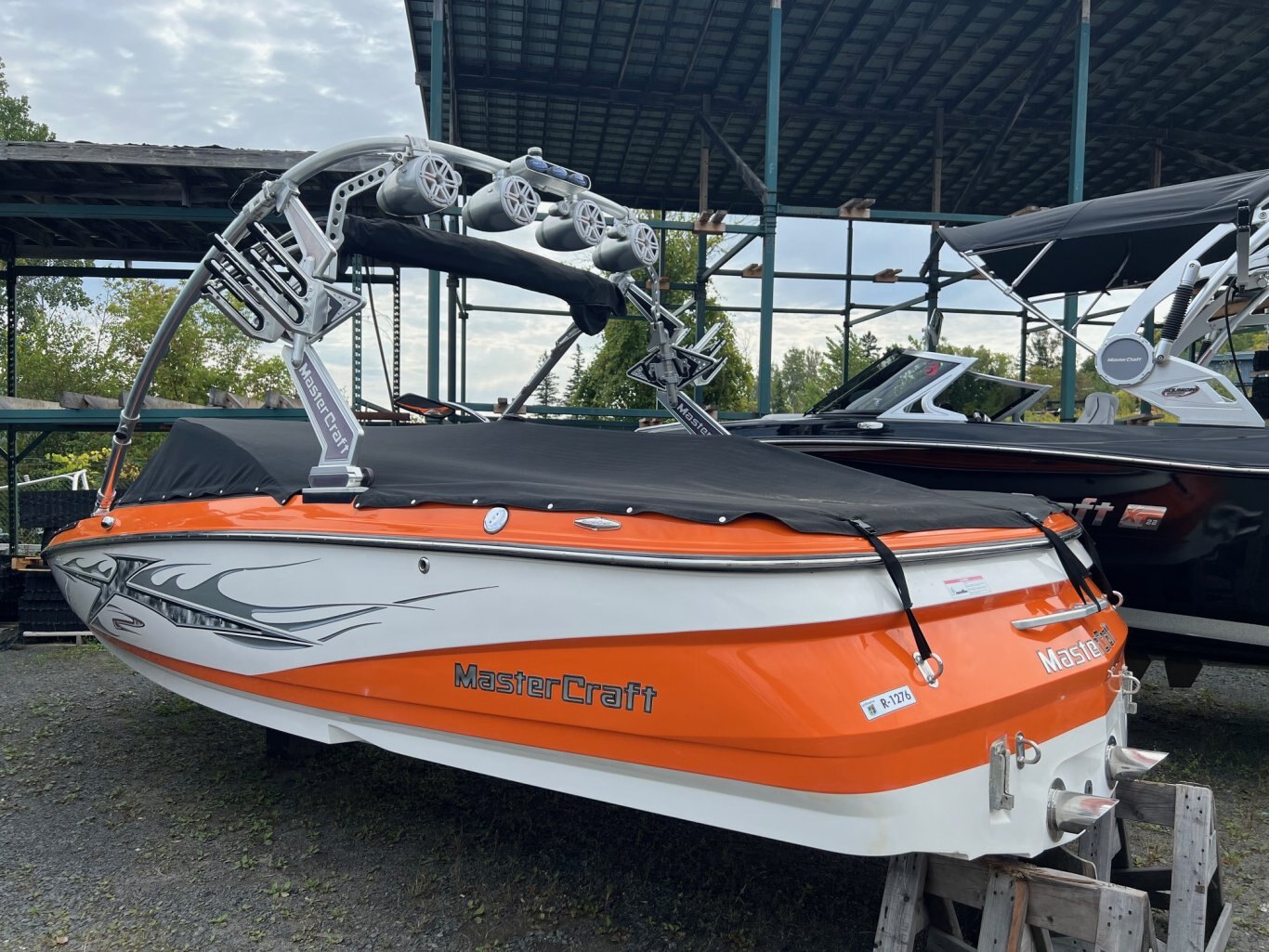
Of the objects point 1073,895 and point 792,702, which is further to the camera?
point 1073,895

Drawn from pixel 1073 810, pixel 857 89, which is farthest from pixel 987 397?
pixel 857 89

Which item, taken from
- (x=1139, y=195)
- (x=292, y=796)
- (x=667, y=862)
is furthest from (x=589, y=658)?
(x=1139, y=195)

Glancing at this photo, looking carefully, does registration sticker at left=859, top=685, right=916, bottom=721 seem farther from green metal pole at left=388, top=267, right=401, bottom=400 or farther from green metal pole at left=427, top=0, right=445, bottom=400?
green metal pole at left=427, top=0, right=445, bottom=400

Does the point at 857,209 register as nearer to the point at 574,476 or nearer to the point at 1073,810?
the point at 574,476

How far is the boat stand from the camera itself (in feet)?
5.98

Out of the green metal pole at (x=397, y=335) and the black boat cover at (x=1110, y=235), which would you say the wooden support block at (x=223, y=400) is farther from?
the black boat cover at (x=1110, y=235)

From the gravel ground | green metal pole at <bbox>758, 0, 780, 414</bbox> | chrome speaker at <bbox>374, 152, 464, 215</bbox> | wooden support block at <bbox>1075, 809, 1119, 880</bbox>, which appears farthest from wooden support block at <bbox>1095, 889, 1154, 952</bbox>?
green metal pole at <bbox>758, 0, 780, 414</bbox>

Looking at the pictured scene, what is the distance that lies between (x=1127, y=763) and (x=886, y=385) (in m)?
2.93

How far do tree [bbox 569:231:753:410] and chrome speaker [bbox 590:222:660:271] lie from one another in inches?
385

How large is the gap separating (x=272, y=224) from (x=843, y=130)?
7.49 m

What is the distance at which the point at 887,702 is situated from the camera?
1.71 meters

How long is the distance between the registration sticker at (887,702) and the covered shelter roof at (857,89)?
873 cm

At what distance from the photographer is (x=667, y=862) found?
2766 mm

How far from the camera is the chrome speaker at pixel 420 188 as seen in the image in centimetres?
277
